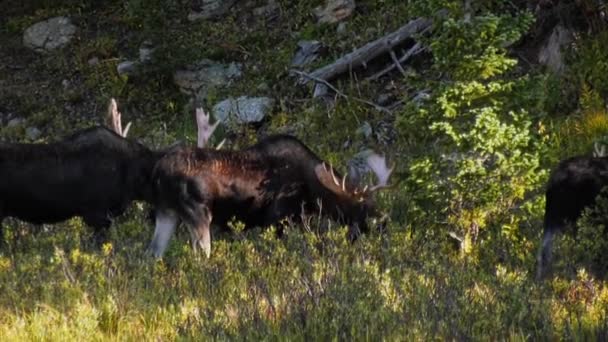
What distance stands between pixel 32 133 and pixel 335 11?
20.8ft

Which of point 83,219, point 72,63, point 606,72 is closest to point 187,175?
point 83,219

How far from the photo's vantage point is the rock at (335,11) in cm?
2041

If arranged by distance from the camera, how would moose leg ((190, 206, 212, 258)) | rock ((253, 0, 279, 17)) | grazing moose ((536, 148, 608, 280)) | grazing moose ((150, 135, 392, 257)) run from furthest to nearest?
rock ((253, 0, 279, 17)), grazing moose ((150, 135, 392, 257)), moose leg ((190, 206, 212, 258)), grazing moose ((536, 148, 608, 280))

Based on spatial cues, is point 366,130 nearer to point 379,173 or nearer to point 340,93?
point 340,93

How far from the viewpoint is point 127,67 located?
69.3 ft

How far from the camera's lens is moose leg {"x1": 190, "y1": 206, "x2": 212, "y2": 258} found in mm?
10711

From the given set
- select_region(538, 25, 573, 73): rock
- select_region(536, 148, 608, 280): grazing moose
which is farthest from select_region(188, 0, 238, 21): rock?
select_region(536, 148, 608, 280): grazing moose

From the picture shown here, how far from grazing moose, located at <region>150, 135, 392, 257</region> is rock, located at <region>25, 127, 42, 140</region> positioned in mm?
9525

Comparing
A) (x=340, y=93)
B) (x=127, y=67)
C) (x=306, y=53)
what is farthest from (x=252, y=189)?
(x=127, y=67)

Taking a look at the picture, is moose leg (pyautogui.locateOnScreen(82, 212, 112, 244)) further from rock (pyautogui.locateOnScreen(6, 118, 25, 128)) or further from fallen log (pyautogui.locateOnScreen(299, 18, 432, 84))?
rock (pyautogui.locateOnScreen(6, 118, 25, 128))

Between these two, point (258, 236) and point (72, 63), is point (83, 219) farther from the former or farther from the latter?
point (72, 63)

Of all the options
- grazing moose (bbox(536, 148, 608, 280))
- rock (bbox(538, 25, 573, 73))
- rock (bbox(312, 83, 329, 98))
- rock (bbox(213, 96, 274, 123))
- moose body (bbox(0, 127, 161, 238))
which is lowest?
rock (bbox(213, 96, 274, 123))

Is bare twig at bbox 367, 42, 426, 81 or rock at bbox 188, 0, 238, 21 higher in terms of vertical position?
bare twig at bbox 367, 42, 426, 81

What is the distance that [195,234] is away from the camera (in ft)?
A: 35.6
